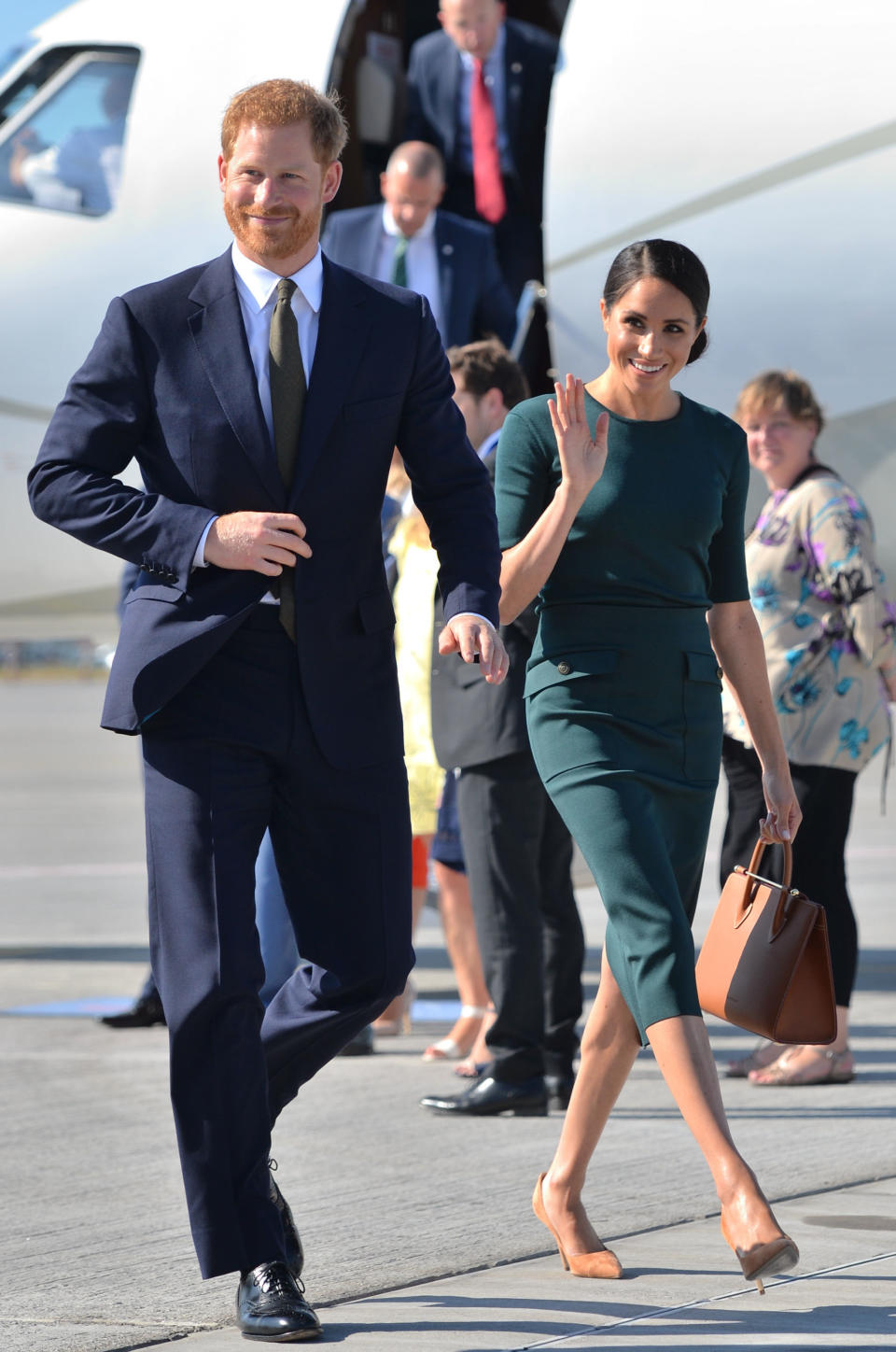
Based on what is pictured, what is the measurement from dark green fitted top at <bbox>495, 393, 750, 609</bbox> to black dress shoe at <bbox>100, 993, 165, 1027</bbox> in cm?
314

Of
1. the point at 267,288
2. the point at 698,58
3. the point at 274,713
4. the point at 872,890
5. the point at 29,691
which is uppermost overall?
the point at 698,58

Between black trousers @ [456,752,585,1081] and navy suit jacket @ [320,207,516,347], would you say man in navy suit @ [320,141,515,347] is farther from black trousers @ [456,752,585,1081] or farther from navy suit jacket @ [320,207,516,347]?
→ black trousers @ [456,752,585,1081]

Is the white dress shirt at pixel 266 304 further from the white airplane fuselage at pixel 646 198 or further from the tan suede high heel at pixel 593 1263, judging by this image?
the white airplane fuselage at pixel 646 198

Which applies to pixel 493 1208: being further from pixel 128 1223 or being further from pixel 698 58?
pixel 698 58

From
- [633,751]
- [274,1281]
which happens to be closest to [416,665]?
[633,751]

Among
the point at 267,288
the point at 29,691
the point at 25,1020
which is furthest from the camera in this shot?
the point at 29,691

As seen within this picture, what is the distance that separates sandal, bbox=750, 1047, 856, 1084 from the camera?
5.70 meters

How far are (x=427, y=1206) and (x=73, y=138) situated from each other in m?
5.26

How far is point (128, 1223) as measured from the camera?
4.21 m

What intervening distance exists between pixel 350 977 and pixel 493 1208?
990 mm

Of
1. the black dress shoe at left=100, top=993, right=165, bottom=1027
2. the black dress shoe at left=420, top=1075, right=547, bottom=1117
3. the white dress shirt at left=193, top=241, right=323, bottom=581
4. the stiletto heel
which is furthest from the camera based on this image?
the black dress shoe at left=100, top=993, right=165, bottom=1027

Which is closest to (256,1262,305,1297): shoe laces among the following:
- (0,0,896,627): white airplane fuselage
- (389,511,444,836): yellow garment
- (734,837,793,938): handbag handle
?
(734,837,793,938): handbag handle

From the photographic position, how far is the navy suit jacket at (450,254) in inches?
296

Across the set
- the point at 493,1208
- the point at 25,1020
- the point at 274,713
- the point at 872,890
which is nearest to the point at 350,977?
the point at 274,713
